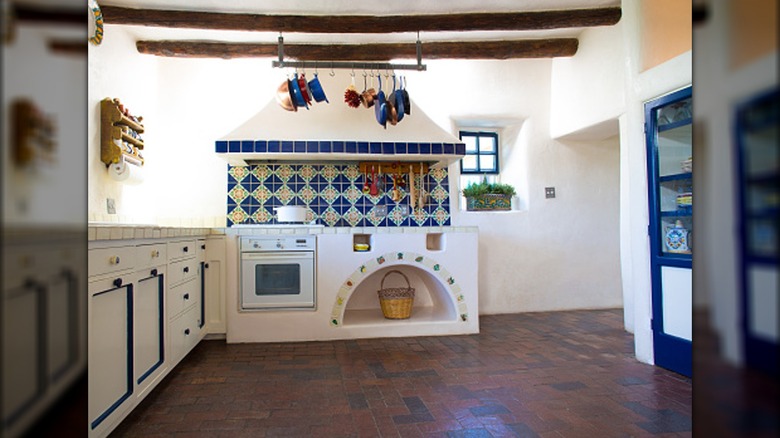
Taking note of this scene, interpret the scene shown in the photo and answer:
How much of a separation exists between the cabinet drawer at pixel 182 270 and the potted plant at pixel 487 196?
2788 mm

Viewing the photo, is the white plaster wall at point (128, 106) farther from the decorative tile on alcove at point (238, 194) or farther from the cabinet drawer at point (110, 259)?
the cabinet drawer at point (110, 259)

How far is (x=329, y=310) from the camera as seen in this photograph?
12.0 ft

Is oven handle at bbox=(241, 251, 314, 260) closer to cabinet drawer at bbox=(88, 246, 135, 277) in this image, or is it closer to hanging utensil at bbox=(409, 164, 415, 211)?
hanging utensil at bbox=(409, 164, 415, 211)

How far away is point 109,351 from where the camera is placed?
177 cm

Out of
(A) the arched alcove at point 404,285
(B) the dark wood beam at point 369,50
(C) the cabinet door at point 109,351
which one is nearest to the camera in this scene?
(C) the cabinet door at point 109,351

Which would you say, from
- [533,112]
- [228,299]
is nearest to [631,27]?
[533,112]

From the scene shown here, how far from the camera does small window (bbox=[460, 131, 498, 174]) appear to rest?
16.4ft

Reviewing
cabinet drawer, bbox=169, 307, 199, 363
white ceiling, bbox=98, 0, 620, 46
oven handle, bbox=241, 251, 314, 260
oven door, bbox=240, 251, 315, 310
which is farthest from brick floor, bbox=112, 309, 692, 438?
white ceiling, bbox=98, 0, 620, 46

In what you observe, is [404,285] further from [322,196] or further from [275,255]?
[275,255]

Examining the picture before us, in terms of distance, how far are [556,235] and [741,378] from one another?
487 cm

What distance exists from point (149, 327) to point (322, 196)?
7.62 feet

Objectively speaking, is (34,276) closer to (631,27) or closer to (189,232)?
(189,232)

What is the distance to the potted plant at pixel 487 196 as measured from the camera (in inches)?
188

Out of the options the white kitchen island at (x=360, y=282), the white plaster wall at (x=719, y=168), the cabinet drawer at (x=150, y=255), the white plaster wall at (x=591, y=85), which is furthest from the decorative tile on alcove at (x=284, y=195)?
the white plaster wall at (x=719, y=168)
